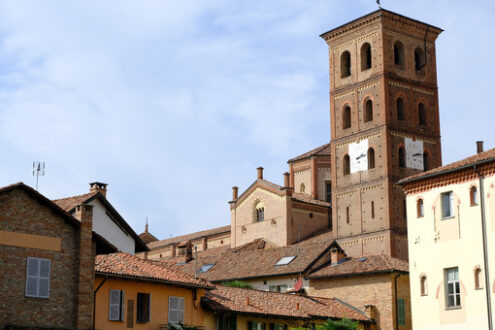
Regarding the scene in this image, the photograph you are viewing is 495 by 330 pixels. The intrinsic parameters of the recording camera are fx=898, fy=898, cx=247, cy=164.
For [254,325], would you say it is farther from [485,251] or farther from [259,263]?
[259,263]

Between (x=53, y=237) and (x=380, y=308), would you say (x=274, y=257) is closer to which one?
(x=380, y=308)

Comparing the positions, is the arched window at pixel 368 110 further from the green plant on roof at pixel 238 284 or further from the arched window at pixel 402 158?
the green plant on roof at pixel 238 284

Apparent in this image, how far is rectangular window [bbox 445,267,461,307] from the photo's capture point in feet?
118

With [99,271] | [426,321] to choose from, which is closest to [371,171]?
A: [426,321]

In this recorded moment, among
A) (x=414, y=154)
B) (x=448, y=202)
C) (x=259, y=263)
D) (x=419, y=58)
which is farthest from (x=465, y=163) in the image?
(x=419, y=58)

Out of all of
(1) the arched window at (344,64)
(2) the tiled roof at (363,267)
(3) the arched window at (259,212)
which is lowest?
(2) the tiled roof at (363,267)

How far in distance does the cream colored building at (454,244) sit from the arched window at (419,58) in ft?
95.9

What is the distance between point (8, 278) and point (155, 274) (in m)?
8.97

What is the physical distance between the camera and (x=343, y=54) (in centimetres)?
6762

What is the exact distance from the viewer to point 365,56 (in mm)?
66000

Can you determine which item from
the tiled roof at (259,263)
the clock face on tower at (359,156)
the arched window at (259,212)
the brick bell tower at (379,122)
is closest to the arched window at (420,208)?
the tiled roof at (259,263)

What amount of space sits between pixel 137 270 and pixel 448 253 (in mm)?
12608

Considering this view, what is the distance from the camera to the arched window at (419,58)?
6669 cm

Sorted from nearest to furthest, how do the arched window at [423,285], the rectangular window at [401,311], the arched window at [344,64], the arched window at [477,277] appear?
the arched window at [477,277] < the arched window at [423,285] < the rectangular window at [401,311] < the arched window at [344,64]
